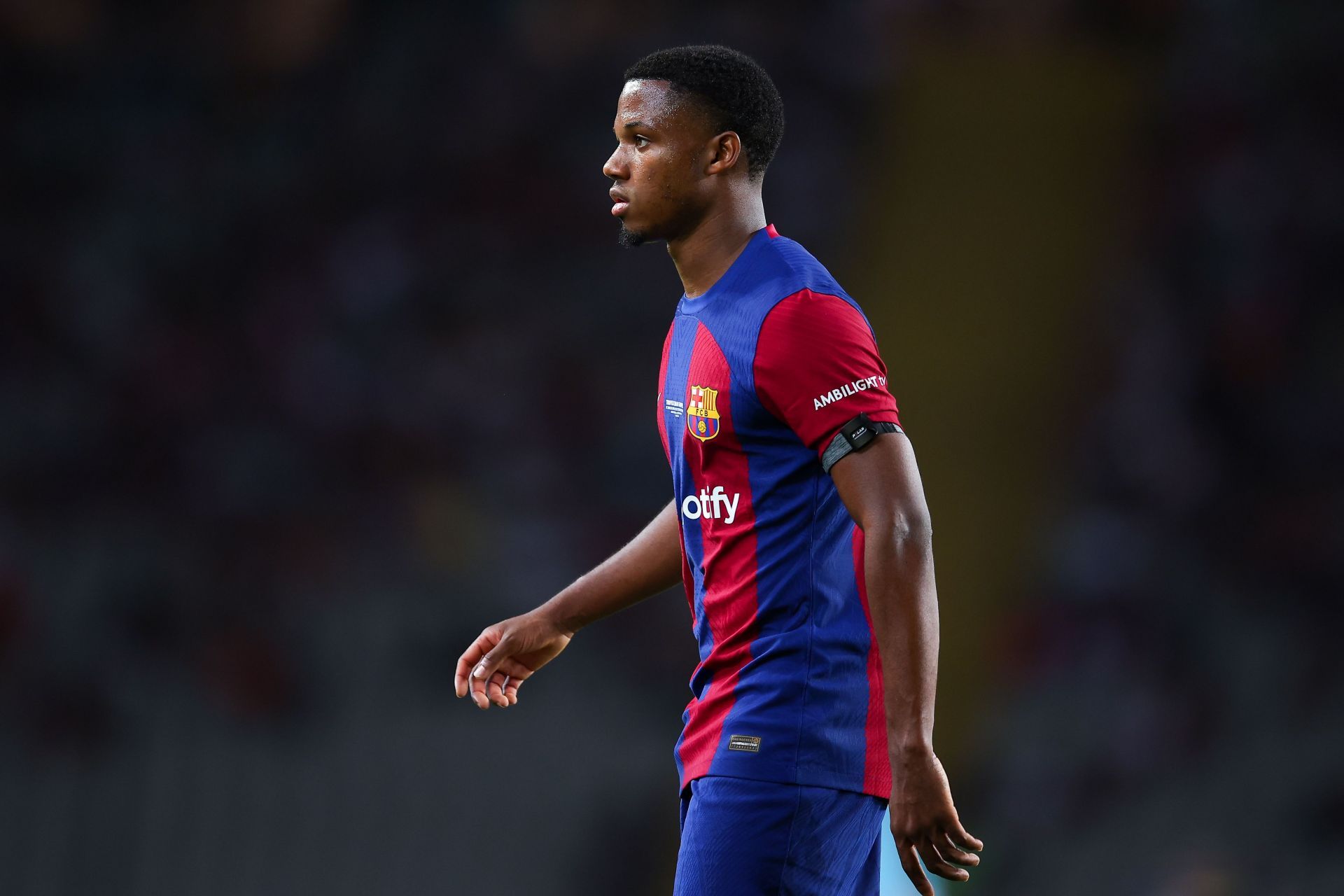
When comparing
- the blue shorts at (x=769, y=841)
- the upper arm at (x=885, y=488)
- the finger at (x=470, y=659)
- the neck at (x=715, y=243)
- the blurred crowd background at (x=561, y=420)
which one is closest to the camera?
the upper arm at (x=885, y=488)

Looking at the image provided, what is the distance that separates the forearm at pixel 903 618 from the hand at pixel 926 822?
1.7 inches

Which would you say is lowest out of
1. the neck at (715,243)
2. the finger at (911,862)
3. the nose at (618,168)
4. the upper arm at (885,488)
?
the finger at (911,862)

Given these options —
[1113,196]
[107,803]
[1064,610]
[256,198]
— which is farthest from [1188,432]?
[107,803]

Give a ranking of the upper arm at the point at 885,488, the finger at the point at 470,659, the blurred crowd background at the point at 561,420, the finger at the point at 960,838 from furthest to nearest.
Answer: the blurred crowd background at the point at 561,420 < the finger at the point at 470,659 < the upper arm at the point at 885,488 < the finger at the point at 960,838

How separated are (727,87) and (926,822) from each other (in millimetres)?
1343

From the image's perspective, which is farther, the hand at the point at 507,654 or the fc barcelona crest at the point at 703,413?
the hand at the point at 507,654

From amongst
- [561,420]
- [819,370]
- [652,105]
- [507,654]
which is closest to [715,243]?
[652,105]

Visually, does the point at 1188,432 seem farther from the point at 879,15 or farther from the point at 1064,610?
the point at 879,15

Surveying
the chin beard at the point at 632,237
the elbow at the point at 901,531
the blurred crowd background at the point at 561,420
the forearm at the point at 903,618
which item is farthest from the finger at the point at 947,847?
the blurred crowd background at the point at 561,420

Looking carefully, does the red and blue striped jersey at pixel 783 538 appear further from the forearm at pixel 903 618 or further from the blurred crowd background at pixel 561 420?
the blurred crowd background at pixel 561 420

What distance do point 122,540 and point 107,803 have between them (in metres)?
1.25

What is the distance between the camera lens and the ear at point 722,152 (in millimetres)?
2678

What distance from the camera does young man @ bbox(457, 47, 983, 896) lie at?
225 cm

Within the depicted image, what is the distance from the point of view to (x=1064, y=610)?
815 cm
